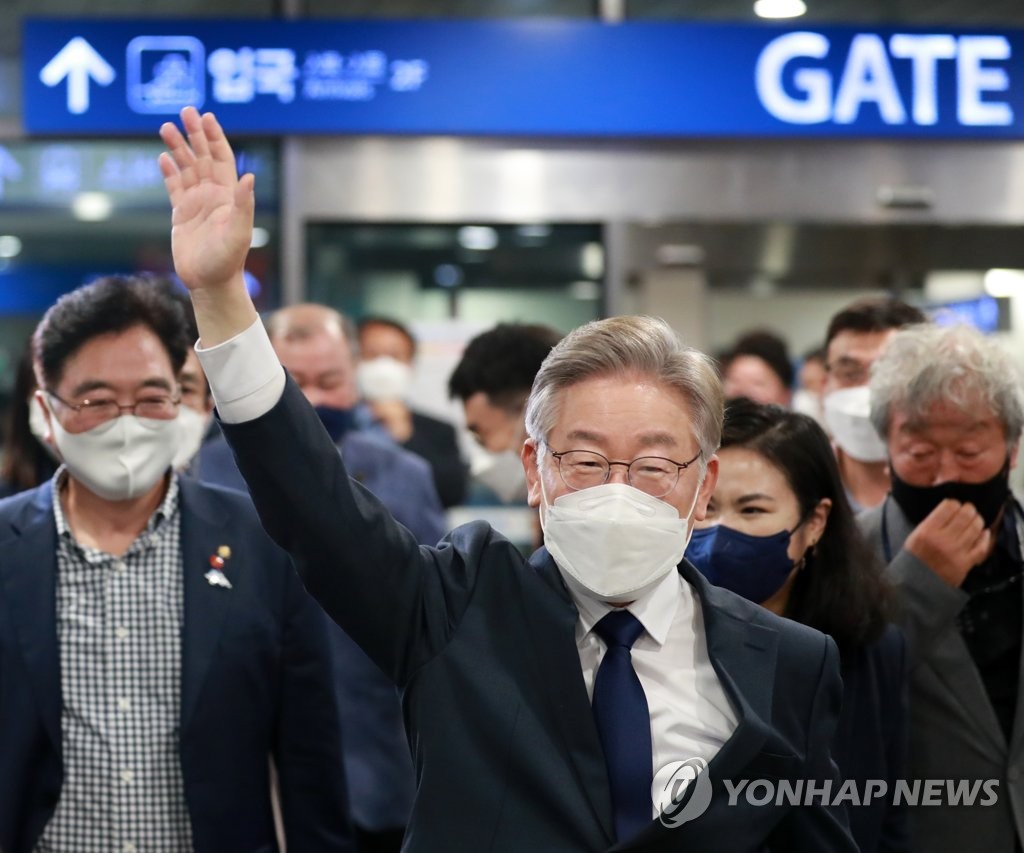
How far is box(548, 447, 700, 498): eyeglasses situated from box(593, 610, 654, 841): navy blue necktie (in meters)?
0.22

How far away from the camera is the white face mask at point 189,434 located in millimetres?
3522

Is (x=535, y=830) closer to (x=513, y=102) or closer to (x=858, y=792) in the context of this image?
(x=858, y=792)

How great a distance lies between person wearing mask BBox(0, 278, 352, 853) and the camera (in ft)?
9.16

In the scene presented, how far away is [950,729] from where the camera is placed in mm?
3031

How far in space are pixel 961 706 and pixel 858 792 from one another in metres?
0.38

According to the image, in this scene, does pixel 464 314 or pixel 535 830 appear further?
pixel 464 314

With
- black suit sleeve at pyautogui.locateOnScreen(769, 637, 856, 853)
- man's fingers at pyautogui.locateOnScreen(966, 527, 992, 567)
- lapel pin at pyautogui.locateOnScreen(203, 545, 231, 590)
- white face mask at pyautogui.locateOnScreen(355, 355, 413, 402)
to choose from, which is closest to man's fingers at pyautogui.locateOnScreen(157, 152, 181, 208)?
lapel pin at pyautogui.locateOnScreen(203, 545, 231, 590)

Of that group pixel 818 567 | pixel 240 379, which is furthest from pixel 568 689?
pixel 818 567

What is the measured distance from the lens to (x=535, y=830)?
205cm

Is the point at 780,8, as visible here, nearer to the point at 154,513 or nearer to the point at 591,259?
the point at 591,259

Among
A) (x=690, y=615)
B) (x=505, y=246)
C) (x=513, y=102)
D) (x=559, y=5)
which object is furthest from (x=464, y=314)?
(x=690, y=615)

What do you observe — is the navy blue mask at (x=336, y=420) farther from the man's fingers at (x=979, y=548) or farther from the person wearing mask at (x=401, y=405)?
the person wearing mask at (x=401, y=405)

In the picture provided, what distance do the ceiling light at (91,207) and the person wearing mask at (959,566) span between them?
508 cm

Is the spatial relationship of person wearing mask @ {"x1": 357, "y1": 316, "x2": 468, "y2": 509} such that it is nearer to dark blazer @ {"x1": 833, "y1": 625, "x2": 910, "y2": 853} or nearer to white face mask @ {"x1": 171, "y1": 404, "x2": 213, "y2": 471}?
white face mask @ {"x1": 171, "y1": 404, "x2": 213, "y2": 471}
